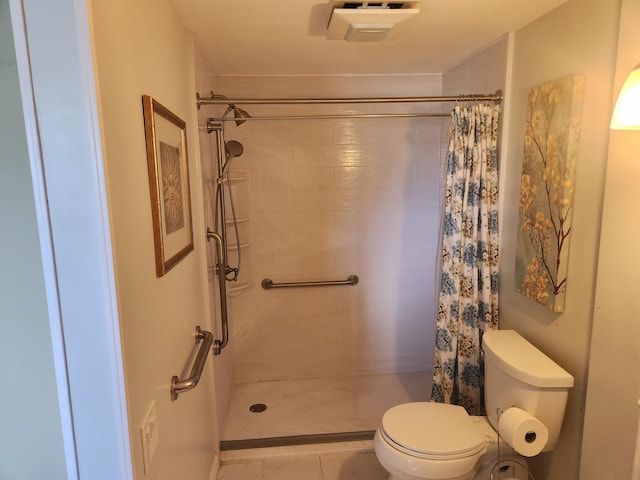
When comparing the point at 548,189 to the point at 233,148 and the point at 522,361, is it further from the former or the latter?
the point at 233,148

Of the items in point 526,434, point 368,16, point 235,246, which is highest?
point 368,16

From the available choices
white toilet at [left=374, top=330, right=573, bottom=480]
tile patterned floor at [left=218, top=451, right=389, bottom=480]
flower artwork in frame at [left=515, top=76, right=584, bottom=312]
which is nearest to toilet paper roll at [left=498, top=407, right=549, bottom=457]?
white toilet at [left=374, top=330, right=573, bottom=480]

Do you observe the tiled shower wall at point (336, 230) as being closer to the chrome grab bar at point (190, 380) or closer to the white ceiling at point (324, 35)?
the white ceiling at point (324, 35)

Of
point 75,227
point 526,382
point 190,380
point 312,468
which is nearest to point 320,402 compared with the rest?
point 312,468

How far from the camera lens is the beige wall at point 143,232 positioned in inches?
37.0

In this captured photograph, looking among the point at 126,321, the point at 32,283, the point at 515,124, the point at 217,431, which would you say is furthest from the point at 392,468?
the point at 515,124

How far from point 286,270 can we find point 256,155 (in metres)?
0.83

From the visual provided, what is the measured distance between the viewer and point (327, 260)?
306 centimetres

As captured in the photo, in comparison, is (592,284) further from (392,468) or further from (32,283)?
(32,283)

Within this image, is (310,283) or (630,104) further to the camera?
(310,283)

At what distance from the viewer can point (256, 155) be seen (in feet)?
9.41

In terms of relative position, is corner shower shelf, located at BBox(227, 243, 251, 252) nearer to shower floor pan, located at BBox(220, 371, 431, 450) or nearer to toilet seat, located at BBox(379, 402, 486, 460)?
shower floor pan, located at BBox(220, 371, 431, 450)

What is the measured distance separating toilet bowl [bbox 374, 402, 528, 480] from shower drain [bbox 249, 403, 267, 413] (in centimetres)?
114

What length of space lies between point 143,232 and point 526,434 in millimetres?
1552
